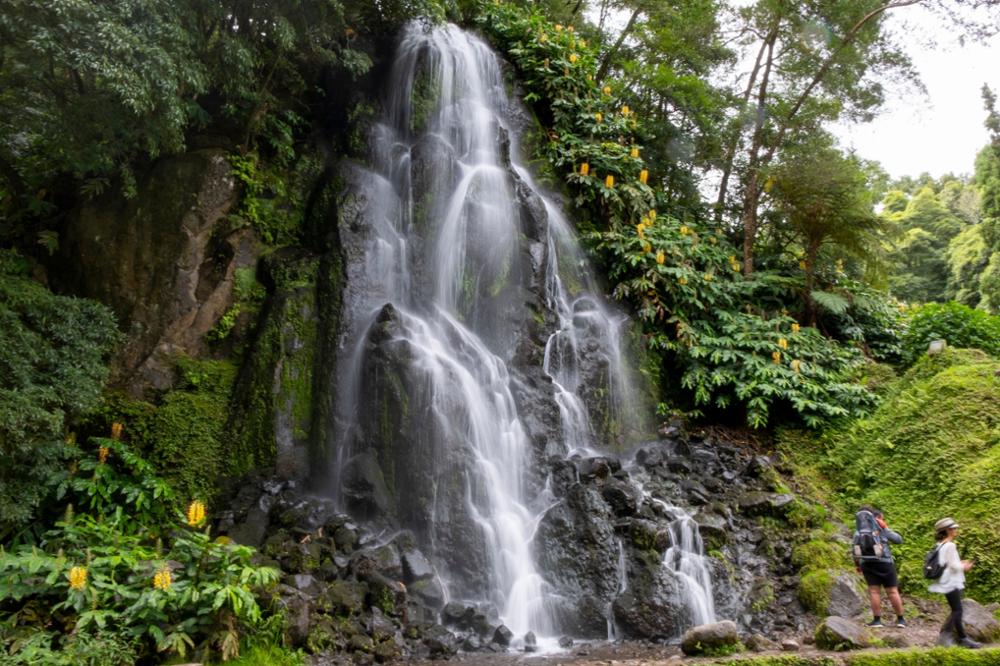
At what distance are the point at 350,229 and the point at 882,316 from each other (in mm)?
10425

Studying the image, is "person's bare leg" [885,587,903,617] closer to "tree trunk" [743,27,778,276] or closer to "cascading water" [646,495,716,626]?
"cascading water" [646,495,716,626]

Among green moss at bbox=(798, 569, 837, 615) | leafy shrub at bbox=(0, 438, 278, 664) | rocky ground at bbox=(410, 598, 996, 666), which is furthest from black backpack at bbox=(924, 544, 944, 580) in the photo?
leafy shrub at bbox=(0, 438, 278, 664)

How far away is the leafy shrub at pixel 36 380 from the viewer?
20.8ft

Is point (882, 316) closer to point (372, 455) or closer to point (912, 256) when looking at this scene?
point (372, 455)

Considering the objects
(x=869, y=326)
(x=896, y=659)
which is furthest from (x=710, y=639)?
(x=869, y=326)

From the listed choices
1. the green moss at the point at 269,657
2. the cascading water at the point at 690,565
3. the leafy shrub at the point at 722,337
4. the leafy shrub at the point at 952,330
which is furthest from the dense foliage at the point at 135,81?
the leafy shrub at the point at 952,330

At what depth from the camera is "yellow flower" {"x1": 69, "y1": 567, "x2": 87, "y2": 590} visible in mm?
5277

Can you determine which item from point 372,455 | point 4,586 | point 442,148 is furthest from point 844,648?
point 442,148

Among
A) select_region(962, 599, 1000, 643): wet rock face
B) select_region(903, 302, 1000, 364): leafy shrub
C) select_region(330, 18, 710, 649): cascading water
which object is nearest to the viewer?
select_region(962, 599, 1000, 643): wet rock face

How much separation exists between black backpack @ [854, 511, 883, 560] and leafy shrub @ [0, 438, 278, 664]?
622cm

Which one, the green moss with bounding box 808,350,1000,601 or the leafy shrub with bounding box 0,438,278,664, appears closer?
the leafy shrub with bounding box 0,438,278,664

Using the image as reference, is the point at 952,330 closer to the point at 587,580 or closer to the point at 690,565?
the point at 690,565

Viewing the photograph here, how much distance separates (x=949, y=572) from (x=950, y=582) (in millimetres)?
91

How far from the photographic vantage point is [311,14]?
9.86m
